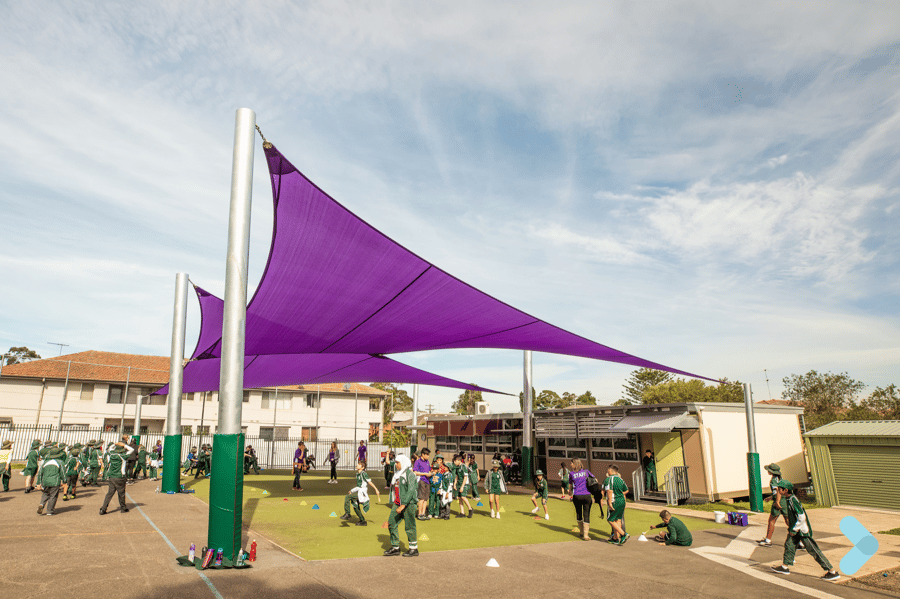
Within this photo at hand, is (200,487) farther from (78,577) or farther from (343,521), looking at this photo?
(78,577)

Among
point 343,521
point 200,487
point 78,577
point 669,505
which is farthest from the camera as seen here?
point 200,487

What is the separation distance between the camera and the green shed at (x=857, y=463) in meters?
13.4

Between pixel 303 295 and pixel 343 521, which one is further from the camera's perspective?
pixel 343 521

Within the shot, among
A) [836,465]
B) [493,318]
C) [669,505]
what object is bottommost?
[669,505]

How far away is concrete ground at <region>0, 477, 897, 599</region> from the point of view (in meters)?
5.46

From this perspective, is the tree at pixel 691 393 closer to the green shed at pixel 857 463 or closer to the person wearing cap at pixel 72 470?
the green shed at pixel 857 463

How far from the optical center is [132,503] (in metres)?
11.8

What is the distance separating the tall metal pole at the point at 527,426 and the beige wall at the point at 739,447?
19.4 ft

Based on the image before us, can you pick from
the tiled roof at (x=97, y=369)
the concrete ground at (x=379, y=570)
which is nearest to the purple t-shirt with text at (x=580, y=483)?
the concrete ground at (x=379, y=570)

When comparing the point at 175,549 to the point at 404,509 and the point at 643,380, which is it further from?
the point at 643,380

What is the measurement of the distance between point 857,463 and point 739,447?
2855 millimetres

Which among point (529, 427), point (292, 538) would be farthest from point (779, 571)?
point (529, 427)

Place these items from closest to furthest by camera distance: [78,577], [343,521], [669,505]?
1. [78,577]
2. [343,521]
3. [669,505]

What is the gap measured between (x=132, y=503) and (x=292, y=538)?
19.0 feet
